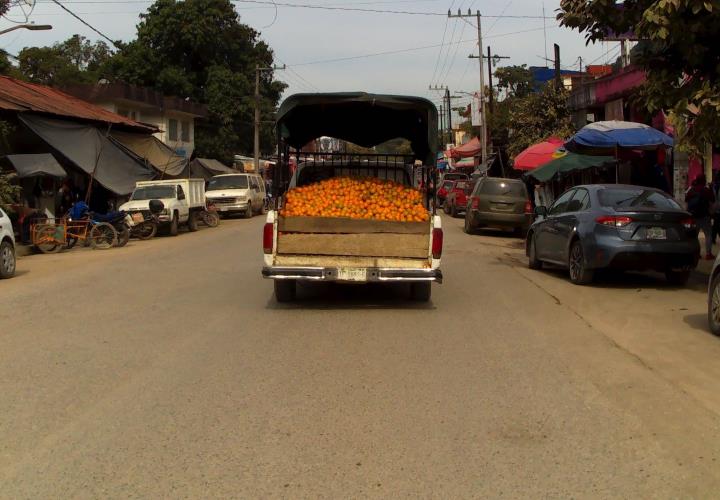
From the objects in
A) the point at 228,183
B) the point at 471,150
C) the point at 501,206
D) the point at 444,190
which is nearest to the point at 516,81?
the point at 471,150

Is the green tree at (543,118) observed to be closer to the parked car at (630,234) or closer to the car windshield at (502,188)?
the car windshield at (502,188)

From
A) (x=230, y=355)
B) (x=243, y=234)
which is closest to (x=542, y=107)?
(x=243, y=234)

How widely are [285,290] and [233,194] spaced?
2419 centimetres

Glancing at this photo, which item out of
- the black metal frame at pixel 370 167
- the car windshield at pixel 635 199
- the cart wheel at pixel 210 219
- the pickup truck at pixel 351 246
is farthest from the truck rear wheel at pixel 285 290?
the cart wheel at pixel 210 219

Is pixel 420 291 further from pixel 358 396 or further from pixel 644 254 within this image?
pixel 358 396

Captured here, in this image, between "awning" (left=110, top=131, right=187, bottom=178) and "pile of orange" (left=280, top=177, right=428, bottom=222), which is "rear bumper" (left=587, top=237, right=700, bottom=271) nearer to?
"pile of orange" (left=280, top=177, right=428, bottom=222)

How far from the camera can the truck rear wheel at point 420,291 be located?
33.1 feet

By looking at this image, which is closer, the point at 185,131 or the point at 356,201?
the point at 356,201

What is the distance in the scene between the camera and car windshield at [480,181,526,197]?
22.5 m

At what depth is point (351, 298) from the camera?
10625mm

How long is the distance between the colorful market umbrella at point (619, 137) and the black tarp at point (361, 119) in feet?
17.4

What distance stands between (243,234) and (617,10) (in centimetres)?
1489

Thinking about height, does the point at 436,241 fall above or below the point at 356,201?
below

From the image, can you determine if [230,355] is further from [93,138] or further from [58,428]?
[93,138]
